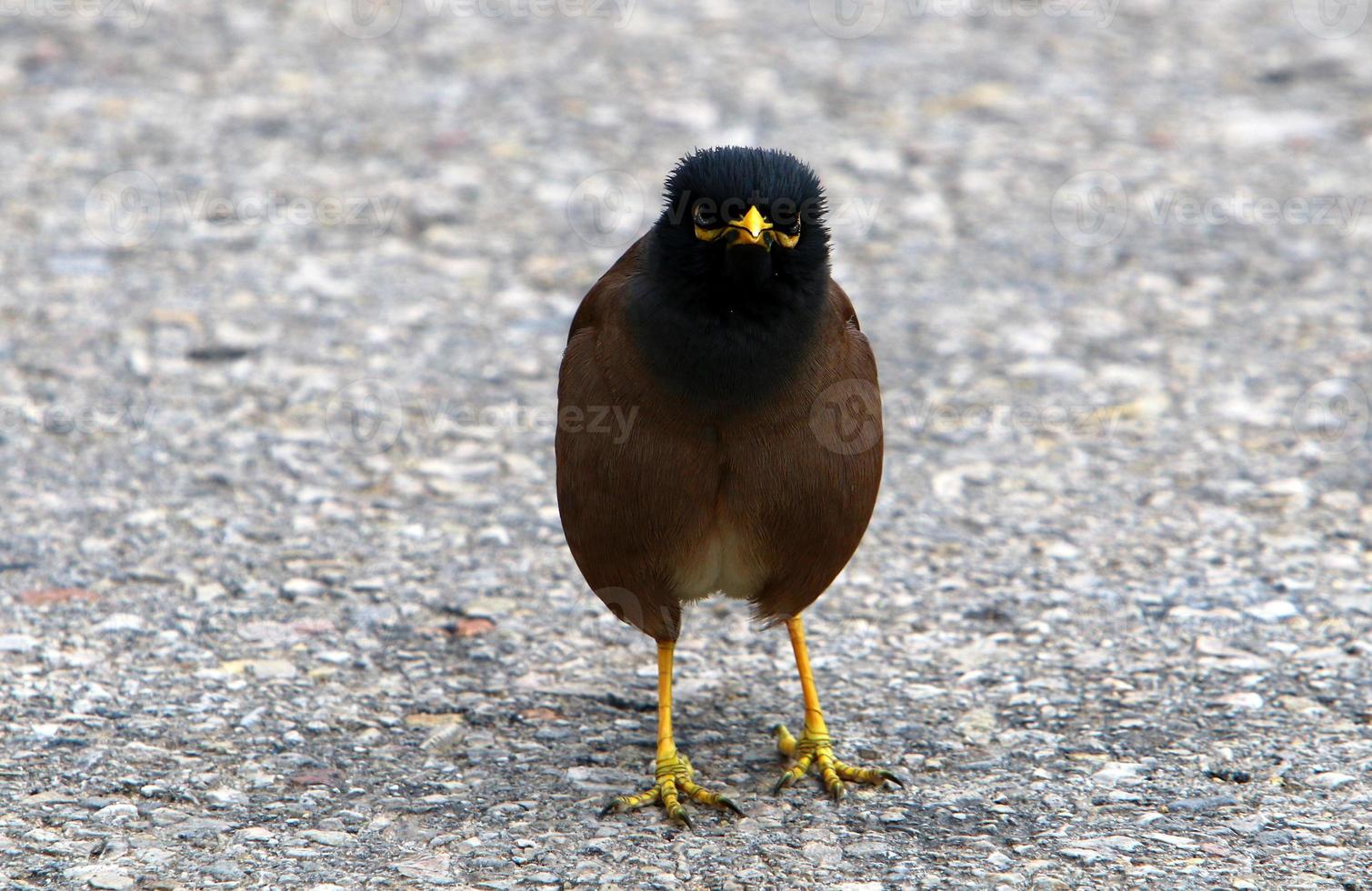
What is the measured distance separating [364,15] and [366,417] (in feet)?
15.0

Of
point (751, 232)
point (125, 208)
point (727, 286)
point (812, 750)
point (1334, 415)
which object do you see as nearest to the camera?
point (751, 232)

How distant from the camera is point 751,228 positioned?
12.2 feet

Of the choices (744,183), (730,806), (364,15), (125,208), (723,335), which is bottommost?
(730,806)

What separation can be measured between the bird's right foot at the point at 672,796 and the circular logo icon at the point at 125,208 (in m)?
4.78

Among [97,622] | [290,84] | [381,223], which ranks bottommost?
[97,622]

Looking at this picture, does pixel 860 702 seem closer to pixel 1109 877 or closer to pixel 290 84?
pixel 1109 877

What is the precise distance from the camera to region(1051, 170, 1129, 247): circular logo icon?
7996 millimetres

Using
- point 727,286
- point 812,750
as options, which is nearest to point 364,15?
point 727,286

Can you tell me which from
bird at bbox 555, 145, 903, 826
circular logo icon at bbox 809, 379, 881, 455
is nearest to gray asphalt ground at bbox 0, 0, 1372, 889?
bird at bbox 555, 145, 903, 826

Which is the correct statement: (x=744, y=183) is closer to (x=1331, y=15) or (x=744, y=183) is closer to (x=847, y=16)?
(x=847, y=16)

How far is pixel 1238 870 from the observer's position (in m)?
3.72

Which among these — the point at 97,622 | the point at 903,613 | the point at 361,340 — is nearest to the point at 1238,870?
the point at 903,613

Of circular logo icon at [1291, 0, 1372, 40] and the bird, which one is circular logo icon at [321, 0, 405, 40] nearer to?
circular logo icon at [1291, 0, 1372, 40]

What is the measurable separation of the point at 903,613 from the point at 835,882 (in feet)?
5.10
